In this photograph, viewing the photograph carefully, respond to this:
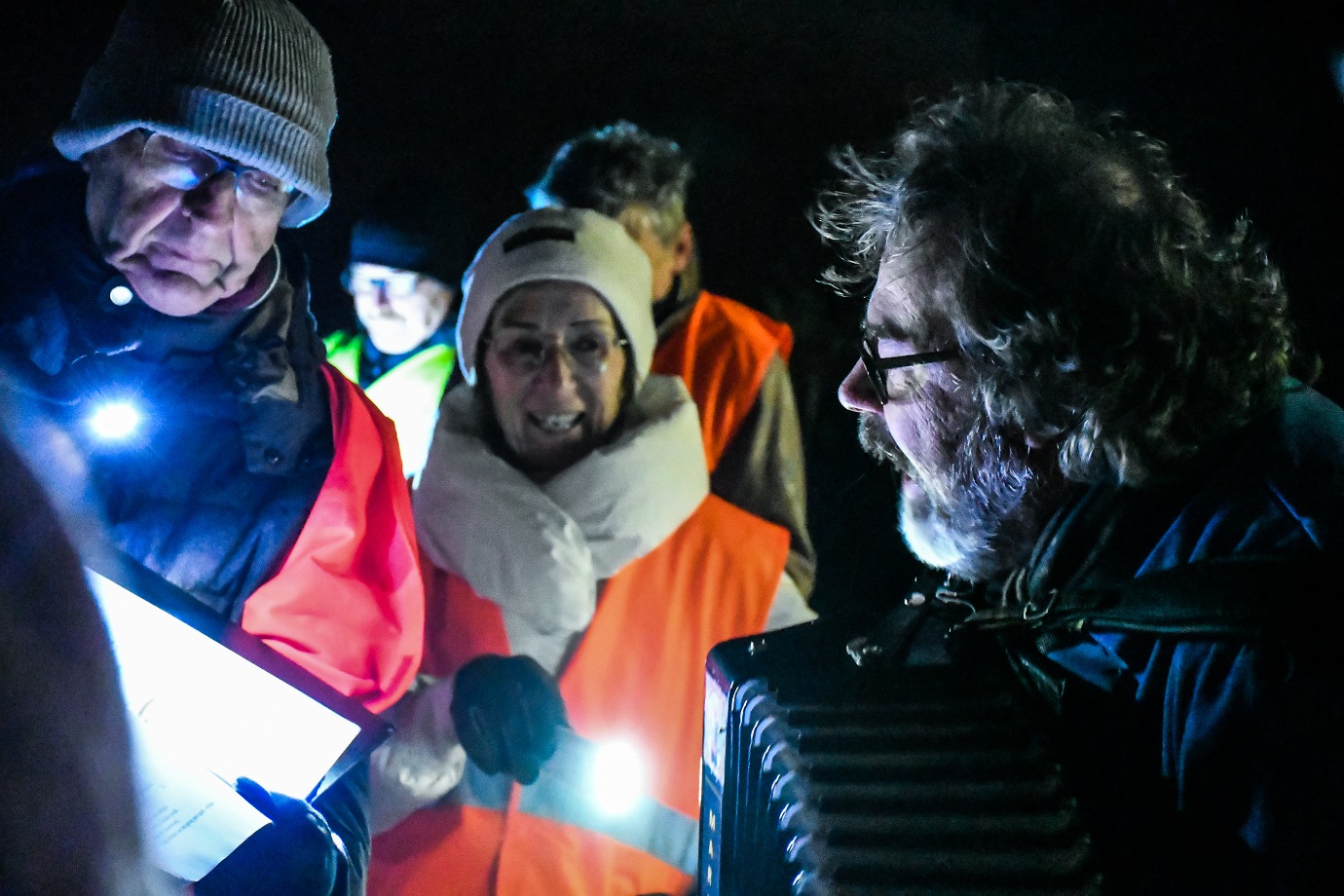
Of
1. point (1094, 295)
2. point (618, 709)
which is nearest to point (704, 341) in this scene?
point (618, 709)

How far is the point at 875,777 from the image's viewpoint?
104 centimetres

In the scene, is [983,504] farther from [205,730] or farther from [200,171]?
[200,171]

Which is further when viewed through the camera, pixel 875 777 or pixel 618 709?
pixel 618 709

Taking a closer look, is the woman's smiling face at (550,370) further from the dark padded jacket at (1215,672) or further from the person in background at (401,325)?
the dark padded jacket at (1215,672)

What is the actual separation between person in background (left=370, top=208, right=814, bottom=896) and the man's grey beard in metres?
0.50

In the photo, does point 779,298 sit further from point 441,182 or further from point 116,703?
point 116,703

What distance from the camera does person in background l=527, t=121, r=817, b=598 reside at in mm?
1804

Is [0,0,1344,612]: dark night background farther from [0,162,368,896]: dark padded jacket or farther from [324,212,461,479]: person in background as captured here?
[0,162,368,896]: dark padded jacket

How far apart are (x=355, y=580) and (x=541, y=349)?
21.1 inches

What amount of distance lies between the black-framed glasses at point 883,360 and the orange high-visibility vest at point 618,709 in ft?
1.86

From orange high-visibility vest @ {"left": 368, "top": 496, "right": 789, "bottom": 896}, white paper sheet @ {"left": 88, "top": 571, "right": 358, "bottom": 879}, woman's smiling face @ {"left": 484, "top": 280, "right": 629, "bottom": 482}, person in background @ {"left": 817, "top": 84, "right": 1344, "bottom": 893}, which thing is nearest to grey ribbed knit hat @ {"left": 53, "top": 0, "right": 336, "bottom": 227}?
woman's smiling face @ {"left": 484, "top": 280, "right": 629, "bottom": 482}

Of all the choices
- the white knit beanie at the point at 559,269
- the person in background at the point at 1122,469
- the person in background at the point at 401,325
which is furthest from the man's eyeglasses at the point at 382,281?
the person in background at the point at 1122,469

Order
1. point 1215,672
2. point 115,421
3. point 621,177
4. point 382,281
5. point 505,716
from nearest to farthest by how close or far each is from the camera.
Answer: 1. point 1215,672
2. point 115,421
3. point 505,716
4. point 382,281
5. point 621,177

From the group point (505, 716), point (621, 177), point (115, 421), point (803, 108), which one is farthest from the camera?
point (803, 108)
